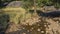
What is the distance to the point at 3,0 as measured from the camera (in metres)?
25.6

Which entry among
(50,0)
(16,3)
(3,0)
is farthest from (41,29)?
(3,0)

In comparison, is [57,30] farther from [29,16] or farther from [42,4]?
[42,4]

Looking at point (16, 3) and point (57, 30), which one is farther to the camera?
point (16, 3)

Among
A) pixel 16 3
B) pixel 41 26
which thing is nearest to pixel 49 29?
pixel 41 26

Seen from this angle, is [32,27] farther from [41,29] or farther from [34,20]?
[34,20]

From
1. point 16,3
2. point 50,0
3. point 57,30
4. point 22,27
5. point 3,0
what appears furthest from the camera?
point 3,0

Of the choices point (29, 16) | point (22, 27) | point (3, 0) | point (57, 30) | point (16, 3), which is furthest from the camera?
point (3, 0)

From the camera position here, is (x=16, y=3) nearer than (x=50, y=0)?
No

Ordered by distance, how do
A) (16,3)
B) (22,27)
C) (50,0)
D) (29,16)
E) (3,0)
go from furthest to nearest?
(3,0) → (16,3) → (50,0) → (29,16) → (22,27)

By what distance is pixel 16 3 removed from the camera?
2377 cm

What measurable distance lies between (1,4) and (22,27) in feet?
44.3

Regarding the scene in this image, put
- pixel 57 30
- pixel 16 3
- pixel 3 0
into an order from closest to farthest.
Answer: pixel 57 30 < pixel 16 3 < pixel 3 0

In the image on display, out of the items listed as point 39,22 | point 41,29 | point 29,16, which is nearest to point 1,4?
point 29,16

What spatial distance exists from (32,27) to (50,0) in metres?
9.98
